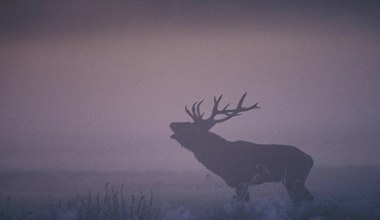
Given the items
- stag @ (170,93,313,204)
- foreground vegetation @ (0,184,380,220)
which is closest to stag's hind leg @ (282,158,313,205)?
stag @ (170,93,313,204)

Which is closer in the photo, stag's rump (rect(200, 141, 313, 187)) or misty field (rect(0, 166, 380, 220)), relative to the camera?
misty field (rect(0, 166, 380, 220))

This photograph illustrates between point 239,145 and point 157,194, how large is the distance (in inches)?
77.9

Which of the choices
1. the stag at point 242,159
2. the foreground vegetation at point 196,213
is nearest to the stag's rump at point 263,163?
the stag at point 242,159

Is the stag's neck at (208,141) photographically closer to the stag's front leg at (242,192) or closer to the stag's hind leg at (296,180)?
the stag's front leg at (242,192)

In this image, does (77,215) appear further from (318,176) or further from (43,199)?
(318,176)

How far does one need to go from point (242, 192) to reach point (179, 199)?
126cm

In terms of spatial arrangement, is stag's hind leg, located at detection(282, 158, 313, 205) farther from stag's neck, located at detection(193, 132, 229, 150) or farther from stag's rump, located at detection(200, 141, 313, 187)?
stag's neck, located at detection(193, 132, 229, 150)

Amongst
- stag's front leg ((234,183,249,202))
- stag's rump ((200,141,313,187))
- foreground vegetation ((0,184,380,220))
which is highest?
stag's rump ((200,141,313,187))

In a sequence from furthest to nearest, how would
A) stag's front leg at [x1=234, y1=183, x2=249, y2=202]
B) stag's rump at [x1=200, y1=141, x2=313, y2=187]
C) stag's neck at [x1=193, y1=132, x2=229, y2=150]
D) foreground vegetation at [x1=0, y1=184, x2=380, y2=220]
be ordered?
stag's neck at [x1=193, y1=132, x2=229, y2=150] < stag's rump at [x1=200, y1=141, x2=313, y2=187] < stag's front leg at [x1=234, y1=183, x2=249, y2=202] < foreground vegetation at [x1=0, y1=184, x2=380, y2=220]

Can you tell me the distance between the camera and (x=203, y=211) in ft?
30.7

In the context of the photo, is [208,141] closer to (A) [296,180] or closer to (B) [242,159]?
(B) [242,159]

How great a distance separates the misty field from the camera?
29.1 feet

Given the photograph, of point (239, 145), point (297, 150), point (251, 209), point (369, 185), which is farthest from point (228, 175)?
point (369, 185)

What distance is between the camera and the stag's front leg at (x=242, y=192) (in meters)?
10.8
